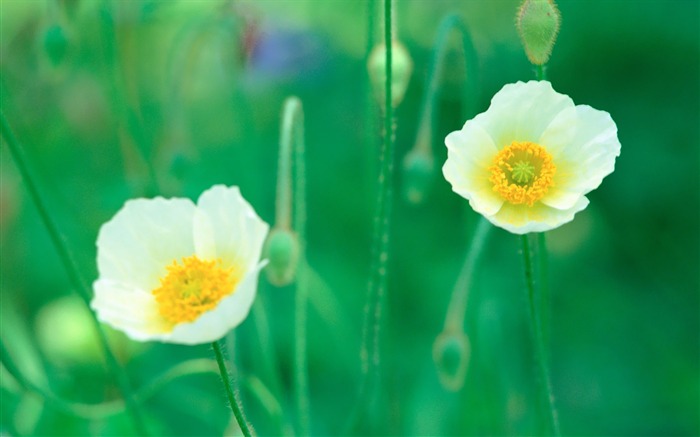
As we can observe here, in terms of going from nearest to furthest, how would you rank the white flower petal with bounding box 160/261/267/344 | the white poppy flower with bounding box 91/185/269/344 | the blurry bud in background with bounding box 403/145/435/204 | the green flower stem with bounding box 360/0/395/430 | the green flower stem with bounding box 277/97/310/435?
the white flower petal with bounding box 160/261/267/344 < the white poppy flower with bounding box 91/185/269/344 < the green flower stem with bounding box 360/0/395/430 < the green flower stem with bounding box 277/97/310/435 < the blurry bud in background with bounding box 403/145/435/204

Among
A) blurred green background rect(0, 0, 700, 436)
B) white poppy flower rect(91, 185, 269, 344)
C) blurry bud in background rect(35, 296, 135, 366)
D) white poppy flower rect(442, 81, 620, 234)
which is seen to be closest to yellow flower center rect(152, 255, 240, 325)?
white poppy flower rect(91, 185, 269, 344)

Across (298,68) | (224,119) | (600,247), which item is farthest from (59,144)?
(600,247)

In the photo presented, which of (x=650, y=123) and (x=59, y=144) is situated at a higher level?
(x=59, y=144)

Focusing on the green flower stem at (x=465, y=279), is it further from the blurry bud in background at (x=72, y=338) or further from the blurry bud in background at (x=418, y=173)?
the blurry bud in background at (x=72, y=338)

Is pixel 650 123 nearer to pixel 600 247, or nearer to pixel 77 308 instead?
pixel 600 247

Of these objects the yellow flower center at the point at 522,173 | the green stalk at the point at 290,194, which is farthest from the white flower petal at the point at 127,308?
the yellow flower center at the point at 522,173

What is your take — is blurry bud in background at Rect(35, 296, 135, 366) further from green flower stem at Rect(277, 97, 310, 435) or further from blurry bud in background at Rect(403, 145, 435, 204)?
blurry bud in background at Rect(403, 145, 435, 204)

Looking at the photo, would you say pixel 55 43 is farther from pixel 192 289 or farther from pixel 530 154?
pixel 530 154
